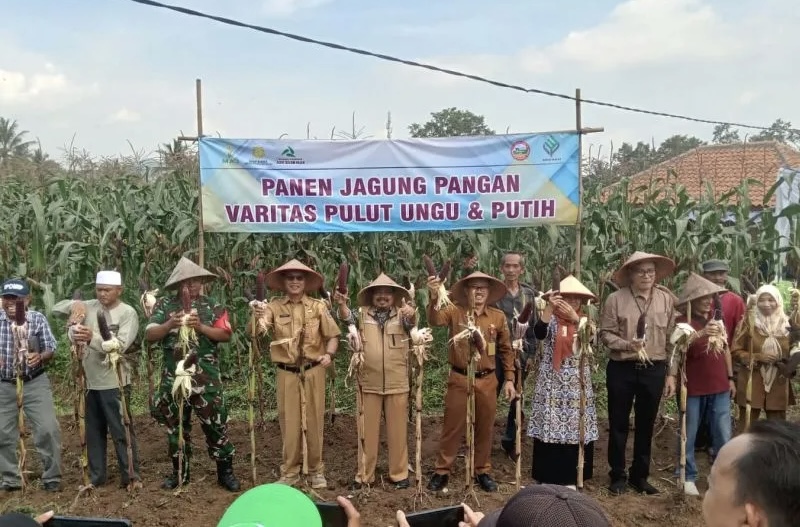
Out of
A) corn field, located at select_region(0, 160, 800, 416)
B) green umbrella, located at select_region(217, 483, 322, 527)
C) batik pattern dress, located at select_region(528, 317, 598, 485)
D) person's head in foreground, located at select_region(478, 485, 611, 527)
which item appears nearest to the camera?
green umbrella, located at select_region(217, 483, 322, 527)

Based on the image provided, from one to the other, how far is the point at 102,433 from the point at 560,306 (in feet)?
12.4

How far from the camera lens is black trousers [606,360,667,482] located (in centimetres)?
491

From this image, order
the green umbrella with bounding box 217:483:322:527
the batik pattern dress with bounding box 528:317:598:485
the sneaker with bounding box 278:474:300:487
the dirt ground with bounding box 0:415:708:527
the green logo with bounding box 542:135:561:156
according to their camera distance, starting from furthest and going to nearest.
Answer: the green logo with bounding box 542:135:561:156 < the sneaker with bounding box 278:474:300:487 < the batik pattern dress with bounding box 528:317:598:485 < the dirt ground with bounding box 0:415:708:527 < the green umbrella with bounding box 217:483:322:527

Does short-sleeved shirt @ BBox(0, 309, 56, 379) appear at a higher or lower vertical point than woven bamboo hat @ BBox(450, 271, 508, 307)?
lower

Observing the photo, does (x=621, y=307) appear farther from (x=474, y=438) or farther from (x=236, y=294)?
(x=236, y=294)

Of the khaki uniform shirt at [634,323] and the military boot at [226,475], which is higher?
the khaki uniform shirt at [634,323]

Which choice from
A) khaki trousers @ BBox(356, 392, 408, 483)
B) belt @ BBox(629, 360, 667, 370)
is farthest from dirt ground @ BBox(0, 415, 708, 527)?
belt @ BBox(629, 360, 667, 370)

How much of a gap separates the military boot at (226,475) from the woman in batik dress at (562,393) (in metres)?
2.42

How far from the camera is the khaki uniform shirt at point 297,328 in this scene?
5008 millimetres

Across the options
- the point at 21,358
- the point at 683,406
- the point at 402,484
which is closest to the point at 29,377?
the point at 21,358

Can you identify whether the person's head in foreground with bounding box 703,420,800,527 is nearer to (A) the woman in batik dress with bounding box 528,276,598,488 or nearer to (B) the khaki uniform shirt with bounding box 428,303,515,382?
(A) the woman in batik dress with bounding box 528,276,598,488

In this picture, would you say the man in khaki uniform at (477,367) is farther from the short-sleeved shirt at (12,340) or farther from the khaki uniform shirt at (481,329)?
the short-sleeved shirt at (12,340)

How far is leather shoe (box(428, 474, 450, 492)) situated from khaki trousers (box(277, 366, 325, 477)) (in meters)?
0.91

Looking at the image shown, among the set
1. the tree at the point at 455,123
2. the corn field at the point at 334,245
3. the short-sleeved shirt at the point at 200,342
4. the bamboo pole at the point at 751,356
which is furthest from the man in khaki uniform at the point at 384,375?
the tree at the point at 455,123
